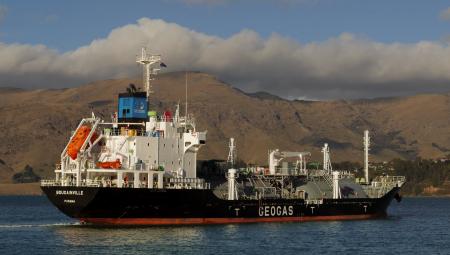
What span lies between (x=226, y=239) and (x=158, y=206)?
6.89 metres

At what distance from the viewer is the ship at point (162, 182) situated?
59.2 meters

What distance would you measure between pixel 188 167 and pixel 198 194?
14.2ft

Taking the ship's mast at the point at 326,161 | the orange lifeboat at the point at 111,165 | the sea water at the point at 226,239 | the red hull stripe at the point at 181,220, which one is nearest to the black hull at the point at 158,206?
the red hull stripe at the point at 181,220

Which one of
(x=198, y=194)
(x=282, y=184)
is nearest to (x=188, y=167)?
(x=198, y=194)

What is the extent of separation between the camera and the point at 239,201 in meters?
64.8

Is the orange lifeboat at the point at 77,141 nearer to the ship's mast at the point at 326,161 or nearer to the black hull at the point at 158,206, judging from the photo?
the black hull at the point at 158,206

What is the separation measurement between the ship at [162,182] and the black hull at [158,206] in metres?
0.08

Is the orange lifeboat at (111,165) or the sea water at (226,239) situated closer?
the sea water at (226,239)

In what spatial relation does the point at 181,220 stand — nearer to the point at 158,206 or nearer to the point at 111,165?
the point at 158,206

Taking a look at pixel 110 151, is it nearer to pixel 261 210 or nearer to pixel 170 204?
pixel 170 204

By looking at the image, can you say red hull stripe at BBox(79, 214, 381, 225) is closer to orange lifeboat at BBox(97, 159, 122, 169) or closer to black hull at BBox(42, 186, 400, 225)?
black hull at BBox(42, 186, 400, 225)

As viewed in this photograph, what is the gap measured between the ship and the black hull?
8cm

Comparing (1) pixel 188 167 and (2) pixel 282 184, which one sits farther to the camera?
(2) pixel 282 184

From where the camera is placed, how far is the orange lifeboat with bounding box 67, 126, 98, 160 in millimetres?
59781
